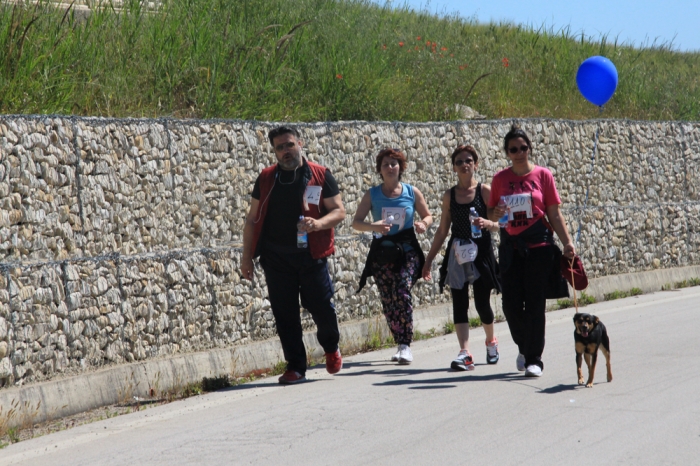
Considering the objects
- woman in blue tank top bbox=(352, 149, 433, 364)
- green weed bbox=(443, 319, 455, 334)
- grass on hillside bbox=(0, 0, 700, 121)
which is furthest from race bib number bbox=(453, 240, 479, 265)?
grass on hillside bbox=(0, 0, 700, 121)

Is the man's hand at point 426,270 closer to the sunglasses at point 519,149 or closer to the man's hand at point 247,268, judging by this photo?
the sunglasses at point 519,149

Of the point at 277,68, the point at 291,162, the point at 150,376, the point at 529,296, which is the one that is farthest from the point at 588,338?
the point at 277,68

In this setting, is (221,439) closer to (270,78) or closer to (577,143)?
(270,78)

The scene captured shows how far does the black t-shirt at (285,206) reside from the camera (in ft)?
26.2

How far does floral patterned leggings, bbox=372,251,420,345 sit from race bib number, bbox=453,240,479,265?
59 centimetres

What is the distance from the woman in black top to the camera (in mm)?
A: 8602

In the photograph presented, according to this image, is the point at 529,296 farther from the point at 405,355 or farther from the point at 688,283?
the point at 688,283

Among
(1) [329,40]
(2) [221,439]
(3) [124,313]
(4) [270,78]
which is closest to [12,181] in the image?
(3) [124,313]

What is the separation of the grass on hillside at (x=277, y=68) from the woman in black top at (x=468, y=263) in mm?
4122

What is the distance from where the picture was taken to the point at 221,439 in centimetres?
619

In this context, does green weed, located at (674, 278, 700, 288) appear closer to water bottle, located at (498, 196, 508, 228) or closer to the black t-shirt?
water bottle, located at (498, 196, 508, 228)

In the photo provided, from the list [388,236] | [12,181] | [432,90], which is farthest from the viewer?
[432,90]

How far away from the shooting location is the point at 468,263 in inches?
339

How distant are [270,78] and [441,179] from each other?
302 centimetres
